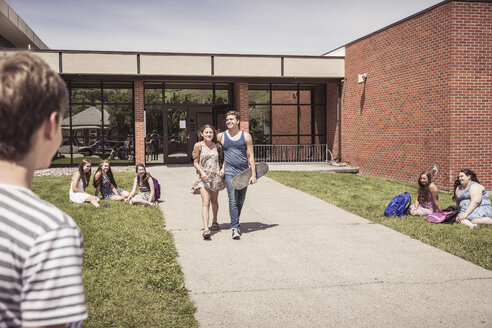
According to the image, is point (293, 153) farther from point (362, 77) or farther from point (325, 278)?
point (325, 278)

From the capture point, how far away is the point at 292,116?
837 inches

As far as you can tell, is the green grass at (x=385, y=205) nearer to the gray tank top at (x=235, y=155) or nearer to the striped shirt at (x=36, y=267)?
the gray tank top at (x=235, y=155)

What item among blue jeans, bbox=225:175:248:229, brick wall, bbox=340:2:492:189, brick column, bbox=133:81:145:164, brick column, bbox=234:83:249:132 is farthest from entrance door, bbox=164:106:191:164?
blue jeans, bbox=225:175:248:229

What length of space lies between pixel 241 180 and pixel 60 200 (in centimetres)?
546

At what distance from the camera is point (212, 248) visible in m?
6.14

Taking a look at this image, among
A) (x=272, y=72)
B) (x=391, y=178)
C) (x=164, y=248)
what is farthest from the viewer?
(x=272, y=72)

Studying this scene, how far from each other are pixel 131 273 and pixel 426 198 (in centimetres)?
601

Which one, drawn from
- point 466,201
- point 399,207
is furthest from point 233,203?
point 466,201

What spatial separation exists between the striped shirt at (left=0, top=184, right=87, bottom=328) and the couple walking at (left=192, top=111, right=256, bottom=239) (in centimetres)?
554

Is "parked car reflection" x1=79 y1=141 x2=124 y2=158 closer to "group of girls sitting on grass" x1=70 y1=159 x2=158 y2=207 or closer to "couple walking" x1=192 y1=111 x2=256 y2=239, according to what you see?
"group of girls sitting on grass" x1=70 y1=159 x2=158 y2=207

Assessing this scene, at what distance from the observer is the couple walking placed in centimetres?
673

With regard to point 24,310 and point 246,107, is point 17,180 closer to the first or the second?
point 24,310

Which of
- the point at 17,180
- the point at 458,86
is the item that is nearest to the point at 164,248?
the point at 17,180

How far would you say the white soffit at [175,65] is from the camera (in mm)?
17844
